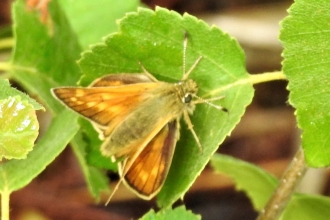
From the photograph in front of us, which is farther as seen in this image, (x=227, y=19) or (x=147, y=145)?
(x=227, y=19)

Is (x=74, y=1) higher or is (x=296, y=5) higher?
(x=296, y=5)

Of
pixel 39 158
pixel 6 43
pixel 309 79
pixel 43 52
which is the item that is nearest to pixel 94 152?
pixel 39 158

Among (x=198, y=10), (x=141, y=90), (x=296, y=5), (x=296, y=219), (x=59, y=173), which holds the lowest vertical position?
(x=59, y=173)

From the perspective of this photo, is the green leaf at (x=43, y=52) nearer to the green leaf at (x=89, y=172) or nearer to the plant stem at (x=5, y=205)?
the green leaf at (x=89, y=172)

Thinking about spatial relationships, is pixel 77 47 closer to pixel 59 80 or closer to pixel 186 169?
pixel 59 80

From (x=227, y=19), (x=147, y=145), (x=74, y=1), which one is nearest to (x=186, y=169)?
(x=147, y=145)

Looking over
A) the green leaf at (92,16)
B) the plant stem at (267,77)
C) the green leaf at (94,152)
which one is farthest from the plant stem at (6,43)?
the plant stem at (267,77)

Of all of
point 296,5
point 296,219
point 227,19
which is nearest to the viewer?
point 296,5

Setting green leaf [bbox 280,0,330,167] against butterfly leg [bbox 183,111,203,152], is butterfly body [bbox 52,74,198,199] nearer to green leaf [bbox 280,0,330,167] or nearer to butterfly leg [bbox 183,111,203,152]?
butterfly leg [bbox 183,111,203,152]
